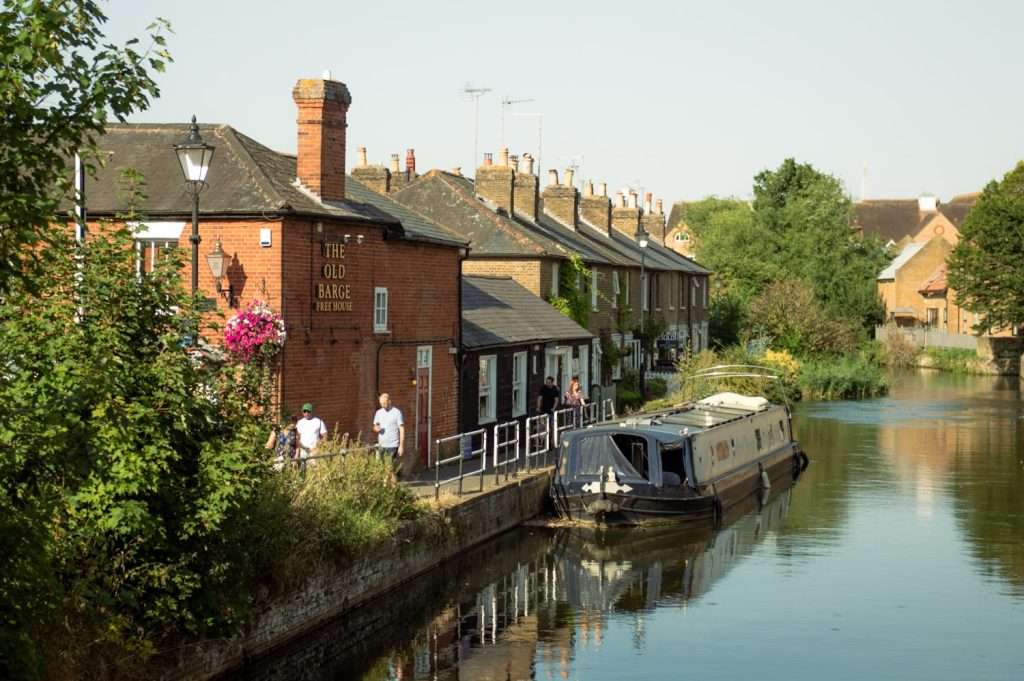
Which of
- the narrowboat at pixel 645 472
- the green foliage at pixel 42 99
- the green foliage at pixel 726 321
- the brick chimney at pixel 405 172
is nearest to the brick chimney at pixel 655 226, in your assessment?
the green foliage at pixel 726 321

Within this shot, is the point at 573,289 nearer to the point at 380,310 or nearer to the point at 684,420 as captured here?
the point at 684,420

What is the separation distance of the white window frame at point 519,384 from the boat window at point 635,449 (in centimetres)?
602

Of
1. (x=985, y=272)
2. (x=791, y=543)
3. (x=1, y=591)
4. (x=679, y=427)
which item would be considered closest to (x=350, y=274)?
(x=679, y=427)

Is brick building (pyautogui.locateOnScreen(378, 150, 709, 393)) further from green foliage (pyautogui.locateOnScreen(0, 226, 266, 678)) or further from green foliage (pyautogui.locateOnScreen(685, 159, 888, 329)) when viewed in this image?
green foliage (pyautogui.locateOnScreen(685, 159, 888, 329))

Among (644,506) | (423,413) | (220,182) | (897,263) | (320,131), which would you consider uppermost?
(897,263)

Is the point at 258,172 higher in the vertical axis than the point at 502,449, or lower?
higher

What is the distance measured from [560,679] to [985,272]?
57.1 meters

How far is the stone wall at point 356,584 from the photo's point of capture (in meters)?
13.6

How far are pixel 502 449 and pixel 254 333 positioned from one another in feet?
36.3

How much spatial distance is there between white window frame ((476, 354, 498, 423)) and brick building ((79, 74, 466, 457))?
3631 millimetres

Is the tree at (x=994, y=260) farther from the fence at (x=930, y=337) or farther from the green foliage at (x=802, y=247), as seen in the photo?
the green foliage at (x=802, y=247)

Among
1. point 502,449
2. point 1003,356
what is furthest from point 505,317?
A: point 1003,356

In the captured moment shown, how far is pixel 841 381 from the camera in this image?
54344 mm

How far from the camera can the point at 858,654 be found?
16703mm
